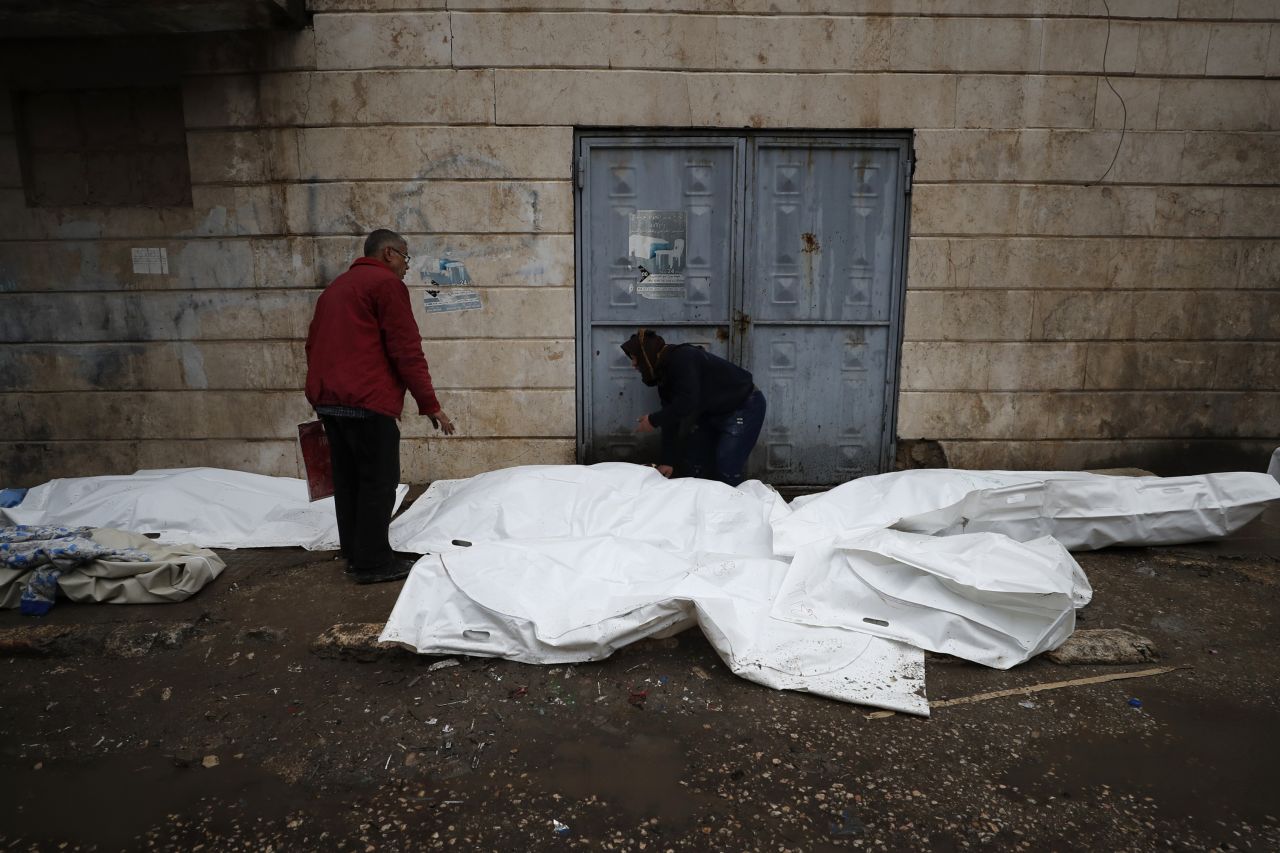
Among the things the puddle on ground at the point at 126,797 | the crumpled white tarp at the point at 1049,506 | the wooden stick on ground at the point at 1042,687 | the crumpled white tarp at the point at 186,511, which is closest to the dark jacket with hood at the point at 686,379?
the crumpled white tarp at the point at 1049,506

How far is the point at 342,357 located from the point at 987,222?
4192 mm

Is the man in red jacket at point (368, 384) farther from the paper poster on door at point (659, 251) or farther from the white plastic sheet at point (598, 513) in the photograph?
the paper poster on door at point (659, 251)

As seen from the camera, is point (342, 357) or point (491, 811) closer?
point (491, 811)

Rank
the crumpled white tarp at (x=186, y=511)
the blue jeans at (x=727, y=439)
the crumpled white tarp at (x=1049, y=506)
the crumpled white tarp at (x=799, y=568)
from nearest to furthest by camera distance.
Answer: the crumpled white tarp at (x=799, y=568)
the crumpled white tarp at (x=1049, y=506)
the crumpled white tarp at (x=186, y=511)
the blue jeans at (x=727, y=439)

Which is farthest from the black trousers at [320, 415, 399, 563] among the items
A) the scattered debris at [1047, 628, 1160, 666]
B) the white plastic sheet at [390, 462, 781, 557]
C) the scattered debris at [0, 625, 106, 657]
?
the scattered debris at [1047, 628, 1160, 666]

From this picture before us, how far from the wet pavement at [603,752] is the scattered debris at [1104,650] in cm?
6

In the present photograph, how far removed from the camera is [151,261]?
511 centimetres

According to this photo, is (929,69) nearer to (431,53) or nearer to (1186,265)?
(1186,265)

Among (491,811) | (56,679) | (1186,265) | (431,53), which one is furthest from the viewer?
(1186,265)

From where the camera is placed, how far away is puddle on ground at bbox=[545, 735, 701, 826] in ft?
7.30

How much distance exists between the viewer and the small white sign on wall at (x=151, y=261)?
5.11 meters

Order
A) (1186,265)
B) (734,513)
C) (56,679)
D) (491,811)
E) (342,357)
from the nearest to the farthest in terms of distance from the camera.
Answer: (491,811) → (56,679) → (342,357) → (734,513) → (1186,265)

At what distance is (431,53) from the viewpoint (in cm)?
488

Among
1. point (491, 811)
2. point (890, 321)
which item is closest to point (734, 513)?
point (491, 811)
